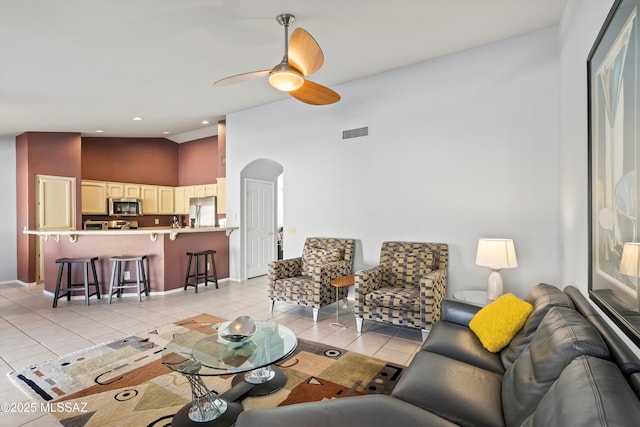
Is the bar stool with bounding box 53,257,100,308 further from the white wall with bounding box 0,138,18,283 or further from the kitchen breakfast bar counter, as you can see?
the white wall with bounding box 0,138,18,283

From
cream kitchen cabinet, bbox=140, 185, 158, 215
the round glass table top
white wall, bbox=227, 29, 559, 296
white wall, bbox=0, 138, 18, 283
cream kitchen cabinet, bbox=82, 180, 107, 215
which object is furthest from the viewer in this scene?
cream kitchen cabinet, bbox=140, 185, 158, 215

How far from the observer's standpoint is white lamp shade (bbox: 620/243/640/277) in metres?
1.23

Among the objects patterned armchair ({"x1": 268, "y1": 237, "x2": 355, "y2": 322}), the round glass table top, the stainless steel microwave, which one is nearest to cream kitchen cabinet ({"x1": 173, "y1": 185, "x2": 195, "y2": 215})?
the stainless steel microwave

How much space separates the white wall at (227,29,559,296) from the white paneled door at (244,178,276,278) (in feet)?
4.24

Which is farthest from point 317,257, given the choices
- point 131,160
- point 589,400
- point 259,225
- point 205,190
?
point 131,160

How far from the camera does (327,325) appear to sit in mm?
3783

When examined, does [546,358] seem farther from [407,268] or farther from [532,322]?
[407,268]

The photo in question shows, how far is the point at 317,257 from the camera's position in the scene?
4500 mm

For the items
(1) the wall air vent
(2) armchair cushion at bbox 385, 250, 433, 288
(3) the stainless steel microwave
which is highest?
(1) the wall air vent

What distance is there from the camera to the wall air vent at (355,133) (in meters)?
4.52

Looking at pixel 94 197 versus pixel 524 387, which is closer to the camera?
pixel 524 387

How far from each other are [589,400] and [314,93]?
3054 millimetres

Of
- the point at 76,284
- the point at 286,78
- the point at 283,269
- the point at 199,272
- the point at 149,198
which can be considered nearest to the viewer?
the point at 286,78

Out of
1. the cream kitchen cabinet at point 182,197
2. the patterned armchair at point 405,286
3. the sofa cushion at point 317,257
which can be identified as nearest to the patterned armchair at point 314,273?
the sofa cushion at point 317,257
